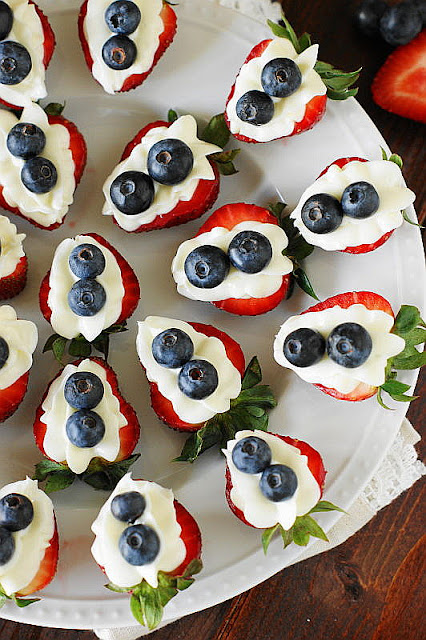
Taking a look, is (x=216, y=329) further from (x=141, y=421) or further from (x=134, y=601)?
(x=134, y=601)

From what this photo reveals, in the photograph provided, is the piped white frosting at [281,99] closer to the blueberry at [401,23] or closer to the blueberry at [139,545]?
the blueberry at [401,23]

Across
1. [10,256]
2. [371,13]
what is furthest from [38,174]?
[371,13]

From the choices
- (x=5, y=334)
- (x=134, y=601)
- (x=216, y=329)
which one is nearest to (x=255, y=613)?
(x=134, y=601)

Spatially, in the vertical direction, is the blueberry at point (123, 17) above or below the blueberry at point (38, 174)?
above

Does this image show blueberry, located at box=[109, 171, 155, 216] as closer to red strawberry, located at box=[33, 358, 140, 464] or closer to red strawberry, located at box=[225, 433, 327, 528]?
red strawberry, located at box=[33, 358, 140, 464]

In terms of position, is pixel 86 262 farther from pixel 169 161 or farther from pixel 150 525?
pixel 150 525

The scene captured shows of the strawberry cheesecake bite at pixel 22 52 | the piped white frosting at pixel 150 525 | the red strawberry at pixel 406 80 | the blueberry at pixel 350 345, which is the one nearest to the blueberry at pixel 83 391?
the piped white frosting at pixel 150 525
